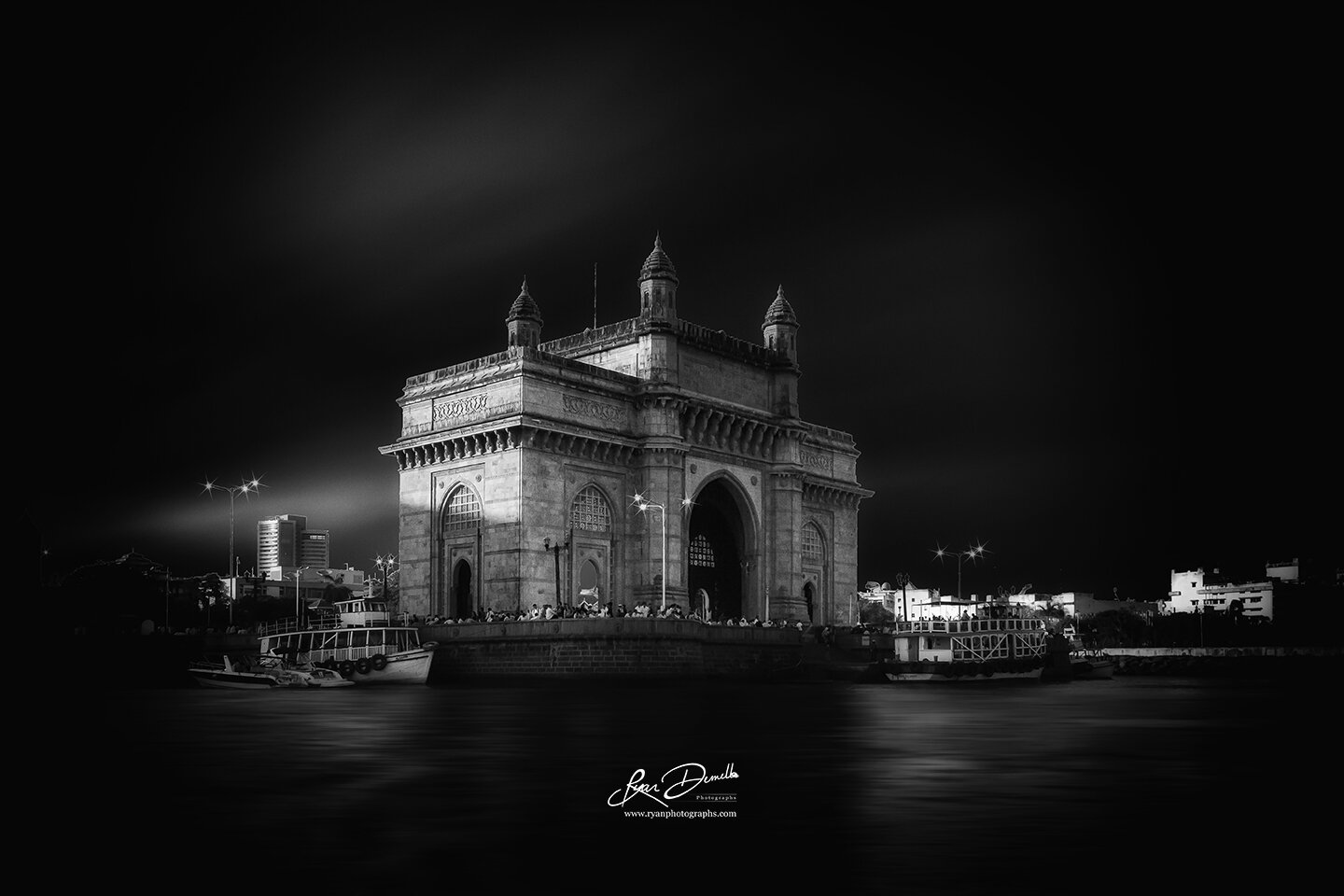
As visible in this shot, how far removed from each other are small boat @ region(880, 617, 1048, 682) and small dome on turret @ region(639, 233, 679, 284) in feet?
74.0

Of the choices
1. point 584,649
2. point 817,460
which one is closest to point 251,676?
point 584,649

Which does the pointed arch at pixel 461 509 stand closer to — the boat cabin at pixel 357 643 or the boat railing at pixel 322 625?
the boat railing at pixel 322 625

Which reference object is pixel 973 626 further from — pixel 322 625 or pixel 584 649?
pixel 322 625

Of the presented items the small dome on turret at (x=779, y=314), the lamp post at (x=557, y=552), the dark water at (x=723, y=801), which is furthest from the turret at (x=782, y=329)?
the dark water at (x=723, y=801)

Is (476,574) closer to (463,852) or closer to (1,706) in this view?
(1,706)

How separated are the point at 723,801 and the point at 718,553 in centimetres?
6221

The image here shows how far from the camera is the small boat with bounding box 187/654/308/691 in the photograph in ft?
178

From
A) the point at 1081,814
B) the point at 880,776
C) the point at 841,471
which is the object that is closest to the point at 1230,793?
the point at 1081,814

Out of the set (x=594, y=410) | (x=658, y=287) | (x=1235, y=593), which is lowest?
(x=1235, y=593)

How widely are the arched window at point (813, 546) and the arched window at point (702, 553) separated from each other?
938 centimetres

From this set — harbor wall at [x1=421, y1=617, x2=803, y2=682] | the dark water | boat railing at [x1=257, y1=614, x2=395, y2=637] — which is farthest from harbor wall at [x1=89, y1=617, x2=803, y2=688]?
the dark water

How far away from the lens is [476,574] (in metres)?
64.3

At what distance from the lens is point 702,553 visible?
76125 mm

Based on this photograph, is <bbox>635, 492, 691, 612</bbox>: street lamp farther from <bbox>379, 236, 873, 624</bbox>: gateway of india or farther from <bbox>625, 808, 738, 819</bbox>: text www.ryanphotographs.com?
<bbox>625, 808, 738, 819</bbox>: text www.ryanphotographs.com
